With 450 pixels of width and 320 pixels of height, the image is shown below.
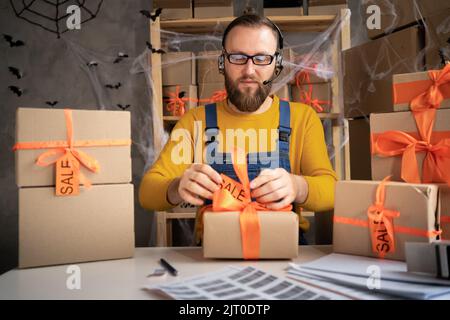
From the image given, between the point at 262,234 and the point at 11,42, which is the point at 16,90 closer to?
the point at 11,42

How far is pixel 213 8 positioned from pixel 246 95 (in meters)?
0.91

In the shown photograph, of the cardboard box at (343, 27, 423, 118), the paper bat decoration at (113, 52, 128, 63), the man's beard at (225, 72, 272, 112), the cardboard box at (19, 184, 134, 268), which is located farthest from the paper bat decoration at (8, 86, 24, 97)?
the cardboard box at (343, 27, 423, 118)

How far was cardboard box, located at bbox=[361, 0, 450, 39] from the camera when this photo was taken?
3.93ft

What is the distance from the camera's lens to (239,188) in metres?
0.90

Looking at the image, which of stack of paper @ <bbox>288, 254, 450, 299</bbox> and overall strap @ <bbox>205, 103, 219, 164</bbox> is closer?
stack of paper @ <bbox>288, 254, 450, 299</bbox>

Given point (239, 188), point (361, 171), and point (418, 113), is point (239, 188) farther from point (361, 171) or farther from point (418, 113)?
point (361, 171)

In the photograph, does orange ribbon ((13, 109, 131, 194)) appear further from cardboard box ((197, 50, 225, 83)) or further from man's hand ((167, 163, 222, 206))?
cardboard box ((197, 50, 225, 83))

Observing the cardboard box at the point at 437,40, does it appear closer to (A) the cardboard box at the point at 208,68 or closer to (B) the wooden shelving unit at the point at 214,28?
(B) the wooden shelving unit at the point at 214,28

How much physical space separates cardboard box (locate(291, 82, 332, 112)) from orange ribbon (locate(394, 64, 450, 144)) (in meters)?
1.03

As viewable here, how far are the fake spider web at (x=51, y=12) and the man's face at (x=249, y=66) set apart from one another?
4.28 ft

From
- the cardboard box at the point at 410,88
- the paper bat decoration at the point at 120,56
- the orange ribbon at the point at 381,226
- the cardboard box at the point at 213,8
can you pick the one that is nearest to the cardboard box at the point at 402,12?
the cardboard box at the point at 410,88

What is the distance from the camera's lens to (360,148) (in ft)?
4.93

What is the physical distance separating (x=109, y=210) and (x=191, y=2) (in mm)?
1443

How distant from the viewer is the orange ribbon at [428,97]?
3.01 feet
